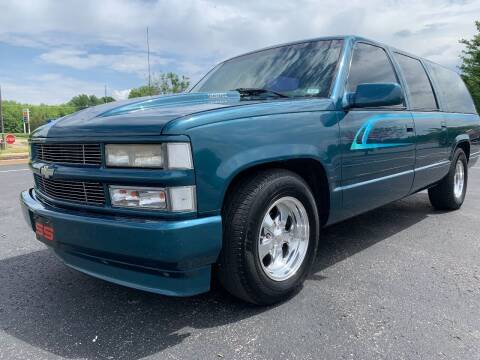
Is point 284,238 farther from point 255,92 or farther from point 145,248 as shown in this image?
point 255,92

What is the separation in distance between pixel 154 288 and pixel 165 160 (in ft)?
2.23

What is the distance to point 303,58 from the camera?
10.9 feet

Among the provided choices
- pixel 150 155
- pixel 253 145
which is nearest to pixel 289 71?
pixel 253 145

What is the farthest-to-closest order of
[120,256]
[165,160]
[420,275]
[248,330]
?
[420,275]
[248,330]
[120,256]
[165,160]

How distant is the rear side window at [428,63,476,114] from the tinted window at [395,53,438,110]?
0.36 m

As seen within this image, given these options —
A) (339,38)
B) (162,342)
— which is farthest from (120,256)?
(339,38)

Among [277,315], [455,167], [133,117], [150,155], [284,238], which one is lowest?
[277,315]

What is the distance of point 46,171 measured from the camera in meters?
2.54

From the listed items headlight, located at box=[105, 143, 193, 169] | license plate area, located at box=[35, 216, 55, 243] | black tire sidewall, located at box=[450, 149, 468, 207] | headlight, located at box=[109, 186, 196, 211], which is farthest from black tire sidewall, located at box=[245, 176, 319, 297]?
black tire sidewall, located at box=[450, 149, 468, 207]

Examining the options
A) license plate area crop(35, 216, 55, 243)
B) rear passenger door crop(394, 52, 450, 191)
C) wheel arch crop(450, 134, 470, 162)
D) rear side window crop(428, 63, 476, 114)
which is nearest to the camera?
license plate area crop(35, 216, 55, 243)

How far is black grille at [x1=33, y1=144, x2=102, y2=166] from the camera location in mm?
2234

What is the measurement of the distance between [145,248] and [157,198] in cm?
25

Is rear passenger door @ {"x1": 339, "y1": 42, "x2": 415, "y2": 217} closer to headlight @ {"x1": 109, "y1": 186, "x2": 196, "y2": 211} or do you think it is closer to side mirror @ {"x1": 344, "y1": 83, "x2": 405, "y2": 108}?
side mirror @ {"x1": 344, "y1": 83, "x2": 405, "y2": 108}

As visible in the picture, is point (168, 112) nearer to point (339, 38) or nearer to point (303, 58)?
point (303, 58)
